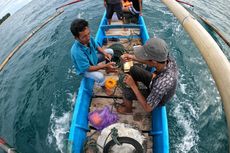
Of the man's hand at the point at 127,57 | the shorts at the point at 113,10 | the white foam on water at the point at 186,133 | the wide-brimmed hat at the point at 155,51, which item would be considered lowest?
the white foam on water at the point at 186,133

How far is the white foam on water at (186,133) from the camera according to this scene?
6461 millimetres

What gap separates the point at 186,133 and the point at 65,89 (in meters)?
4.59

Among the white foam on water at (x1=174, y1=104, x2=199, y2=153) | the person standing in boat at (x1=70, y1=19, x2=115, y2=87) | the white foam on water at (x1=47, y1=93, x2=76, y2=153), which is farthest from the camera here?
the white foam on water at (x1=47, y1=93, x2=76, y2=153)

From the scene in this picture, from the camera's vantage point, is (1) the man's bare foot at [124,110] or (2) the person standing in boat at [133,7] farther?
(2) the person standing in boat at [133,7]

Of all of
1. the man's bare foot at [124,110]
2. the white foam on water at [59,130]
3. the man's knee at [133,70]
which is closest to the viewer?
the man's knee at [133,70]

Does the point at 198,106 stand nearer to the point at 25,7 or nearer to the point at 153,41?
the point at 153,41

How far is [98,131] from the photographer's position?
5.33m

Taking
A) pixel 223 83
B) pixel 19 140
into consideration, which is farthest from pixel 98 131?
pixel 19 140

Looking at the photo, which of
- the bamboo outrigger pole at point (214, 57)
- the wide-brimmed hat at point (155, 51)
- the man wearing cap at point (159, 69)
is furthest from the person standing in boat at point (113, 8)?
the wide-brimmed hat at point (155, 51)

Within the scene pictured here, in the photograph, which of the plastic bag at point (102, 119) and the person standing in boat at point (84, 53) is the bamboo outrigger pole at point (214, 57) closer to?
the person standing in boat at point (84, 53)

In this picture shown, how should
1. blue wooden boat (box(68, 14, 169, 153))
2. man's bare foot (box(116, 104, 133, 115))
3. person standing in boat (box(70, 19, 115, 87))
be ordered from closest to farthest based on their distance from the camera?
blue wooden boat (box(68, 14, 169, 153)) < person standing in boat (box(70, 19, 115, 87)) < man's bare foot (box(116, 104, 133, 115))

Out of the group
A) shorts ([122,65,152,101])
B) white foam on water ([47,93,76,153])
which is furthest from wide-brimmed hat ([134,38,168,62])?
white foam on water ([47,93,76,153])

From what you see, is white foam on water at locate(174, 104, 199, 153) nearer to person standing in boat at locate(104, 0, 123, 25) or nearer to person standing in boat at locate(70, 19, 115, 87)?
person standing in boat at locate(70, 19, 115, 87)

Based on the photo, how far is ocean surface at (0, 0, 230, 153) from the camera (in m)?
6.94
